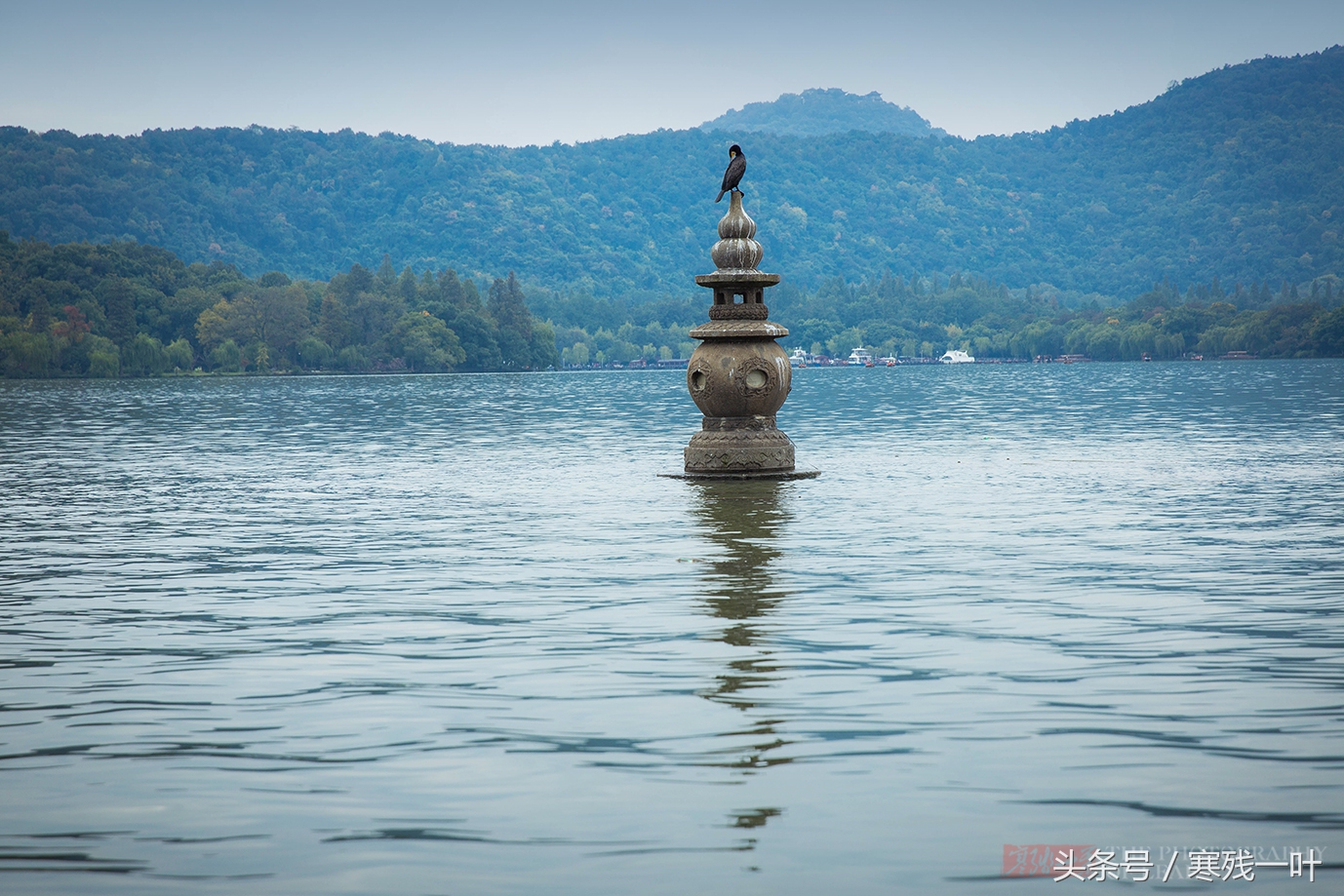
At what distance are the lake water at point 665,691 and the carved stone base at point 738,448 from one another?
2.95m

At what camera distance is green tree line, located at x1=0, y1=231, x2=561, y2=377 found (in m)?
162

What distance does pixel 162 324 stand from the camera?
180 m

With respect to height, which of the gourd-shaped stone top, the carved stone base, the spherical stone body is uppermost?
the gourd-shaped stone top

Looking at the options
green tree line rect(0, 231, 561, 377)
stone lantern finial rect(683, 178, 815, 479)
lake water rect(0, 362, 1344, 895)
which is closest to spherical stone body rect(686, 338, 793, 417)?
stone lantern finial rect(683, 178, 815, 479)

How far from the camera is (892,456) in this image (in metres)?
34.1

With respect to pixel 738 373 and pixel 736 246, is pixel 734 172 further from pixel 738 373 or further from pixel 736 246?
pixel 738 373

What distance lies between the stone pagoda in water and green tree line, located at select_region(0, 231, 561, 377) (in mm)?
143943

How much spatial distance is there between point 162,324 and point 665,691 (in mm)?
182068

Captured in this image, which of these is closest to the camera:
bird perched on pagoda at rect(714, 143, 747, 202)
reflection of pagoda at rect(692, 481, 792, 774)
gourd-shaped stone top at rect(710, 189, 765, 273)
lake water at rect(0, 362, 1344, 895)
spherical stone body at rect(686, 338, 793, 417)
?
lake water at rect(0, 362, 1344, 895)

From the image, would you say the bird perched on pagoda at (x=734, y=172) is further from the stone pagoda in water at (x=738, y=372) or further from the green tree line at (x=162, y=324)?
the green tree line at (x=162, y=324)

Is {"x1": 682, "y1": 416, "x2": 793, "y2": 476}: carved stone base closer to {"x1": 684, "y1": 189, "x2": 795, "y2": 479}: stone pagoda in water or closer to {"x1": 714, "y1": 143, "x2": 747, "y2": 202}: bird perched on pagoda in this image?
{"x1": 684, "y1": 189, "x2": 795, "y2": 479}: stone pagoda in water

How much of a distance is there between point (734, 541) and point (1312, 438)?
26.4m

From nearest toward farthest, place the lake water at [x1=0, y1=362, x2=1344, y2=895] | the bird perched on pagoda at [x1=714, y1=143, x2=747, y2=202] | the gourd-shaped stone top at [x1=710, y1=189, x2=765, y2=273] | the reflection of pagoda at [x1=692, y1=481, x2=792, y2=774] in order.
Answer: the lake water at [x1=0, y1=362, x2=1344, y2=895] → the reflection of pagoda at [x1=692, y1=481, x2=792, y2=774] → the gourd-shaped stone top at [x1=710, y1=189, x2=765, y2=273] → the bird perched on pagoda at [x1=714, y1=143, x2=747, y2=202]

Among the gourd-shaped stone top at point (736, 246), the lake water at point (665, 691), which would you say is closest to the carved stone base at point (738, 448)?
the gourd-shaped stone top at point (736, 246)
